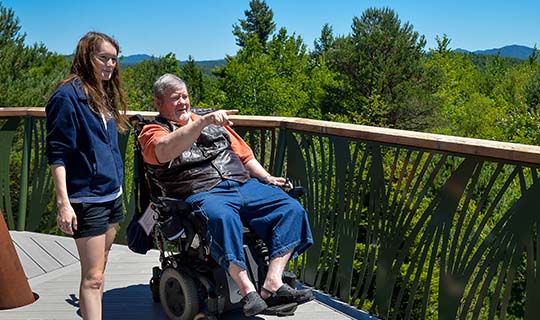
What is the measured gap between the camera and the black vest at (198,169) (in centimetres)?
290

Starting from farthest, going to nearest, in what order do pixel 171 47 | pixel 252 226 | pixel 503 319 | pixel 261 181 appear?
pixel 171 47 < pixel 261 181 < pixel 252 226 < pixel 503 319

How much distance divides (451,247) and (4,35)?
1975 cm

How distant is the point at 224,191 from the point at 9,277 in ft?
4.05

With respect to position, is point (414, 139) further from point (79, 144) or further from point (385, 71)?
point (385, 71)

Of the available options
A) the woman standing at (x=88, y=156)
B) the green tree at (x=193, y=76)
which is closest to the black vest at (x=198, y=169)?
the woman standing at (x=88, y=156)

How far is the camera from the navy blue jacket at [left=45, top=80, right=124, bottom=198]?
2154mm

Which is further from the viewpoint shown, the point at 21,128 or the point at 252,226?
the point at 21,128

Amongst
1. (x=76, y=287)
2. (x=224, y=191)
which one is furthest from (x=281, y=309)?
(x=76, y=287)

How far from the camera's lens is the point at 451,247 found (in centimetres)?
271

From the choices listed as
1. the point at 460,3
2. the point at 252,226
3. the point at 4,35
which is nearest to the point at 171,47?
the point at 4,35

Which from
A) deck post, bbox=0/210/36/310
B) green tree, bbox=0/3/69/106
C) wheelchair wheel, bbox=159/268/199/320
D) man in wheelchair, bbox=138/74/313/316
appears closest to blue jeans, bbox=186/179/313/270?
man in wheelchair, bbox=138/74/313/316

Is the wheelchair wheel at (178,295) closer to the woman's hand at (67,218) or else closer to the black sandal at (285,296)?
the black sandal at (285,296)

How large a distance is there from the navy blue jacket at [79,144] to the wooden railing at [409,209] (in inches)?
52.3

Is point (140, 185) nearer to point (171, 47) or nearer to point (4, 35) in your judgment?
point (4, 35)
